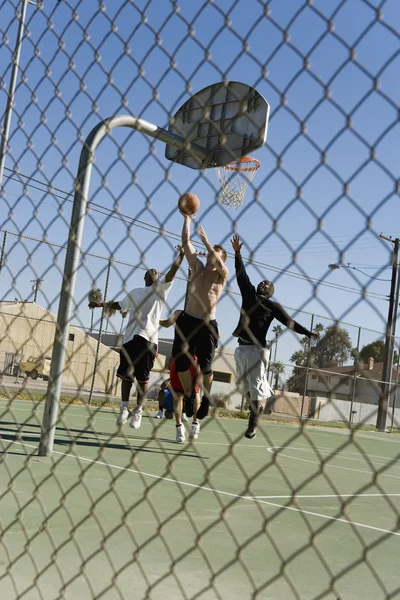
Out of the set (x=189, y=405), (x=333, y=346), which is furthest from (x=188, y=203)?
(x=189, y=405)

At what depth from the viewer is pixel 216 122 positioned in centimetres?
234

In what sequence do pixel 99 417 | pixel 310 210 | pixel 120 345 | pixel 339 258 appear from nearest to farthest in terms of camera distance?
1. pixel 339 258
2. pixel 310 210
3. pixel 120 345
4. pixel 99 417

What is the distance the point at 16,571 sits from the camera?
107 inches

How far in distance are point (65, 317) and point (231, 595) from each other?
136 cm

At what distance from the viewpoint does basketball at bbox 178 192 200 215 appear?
81.0 inches

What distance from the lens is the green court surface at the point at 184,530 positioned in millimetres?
1837

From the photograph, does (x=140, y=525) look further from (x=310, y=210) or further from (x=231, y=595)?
(x=310, y=210)

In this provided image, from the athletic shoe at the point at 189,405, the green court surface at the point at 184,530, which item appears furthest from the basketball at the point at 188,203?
the athletic shoe at the point at 189,405

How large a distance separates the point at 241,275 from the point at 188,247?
256mm

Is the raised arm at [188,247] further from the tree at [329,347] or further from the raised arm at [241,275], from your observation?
the tree at [329,347]

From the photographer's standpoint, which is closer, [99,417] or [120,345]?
[120,345]

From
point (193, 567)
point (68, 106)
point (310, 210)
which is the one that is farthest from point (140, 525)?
point (310, 210)

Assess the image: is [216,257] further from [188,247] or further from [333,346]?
[333,346]

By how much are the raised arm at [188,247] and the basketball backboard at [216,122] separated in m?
0.19
